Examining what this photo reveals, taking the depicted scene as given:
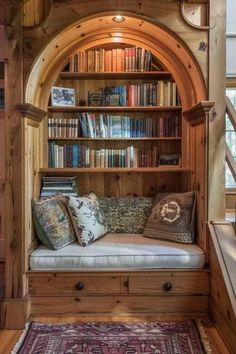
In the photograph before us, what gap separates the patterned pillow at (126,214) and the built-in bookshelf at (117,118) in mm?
224

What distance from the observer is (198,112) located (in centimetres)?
273

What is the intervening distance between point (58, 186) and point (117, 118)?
86 cm

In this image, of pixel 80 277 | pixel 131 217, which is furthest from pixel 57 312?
pixel 131 217

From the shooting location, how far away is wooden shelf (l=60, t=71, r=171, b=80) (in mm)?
3273

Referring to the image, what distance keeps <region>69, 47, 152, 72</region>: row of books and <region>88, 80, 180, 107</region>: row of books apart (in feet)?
0.58

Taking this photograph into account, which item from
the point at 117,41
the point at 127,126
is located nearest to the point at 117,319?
the point at 127,126

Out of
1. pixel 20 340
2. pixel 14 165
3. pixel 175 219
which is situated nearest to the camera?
pixel 20 340

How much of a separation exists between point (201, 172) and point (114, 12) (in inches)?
55.5

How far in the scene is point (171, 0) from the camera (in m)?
2.64

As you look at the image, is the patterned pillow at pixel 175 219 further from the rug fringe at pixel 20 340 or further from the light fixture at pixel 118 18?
the light fixture at pixel 118 18

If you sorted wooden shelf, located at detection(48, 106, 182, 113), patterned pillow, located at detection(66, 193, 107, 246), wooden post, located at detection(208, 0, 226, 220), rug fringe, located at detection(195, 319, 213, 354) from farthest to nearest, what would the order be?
wooden shelf, located at detection(48, 106, 182, 113) → patterned pillow, located at detection(66, 193, 107, 246) → wooden post, located at detection(208, 0, 226, 220) → rug fringe, located at detection(195, 319, 213, 354)

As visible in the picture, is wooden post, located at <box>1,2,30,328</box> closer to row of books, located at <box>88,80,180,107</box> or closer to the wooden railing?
row of books, located at <box>88,80,180,107</box>

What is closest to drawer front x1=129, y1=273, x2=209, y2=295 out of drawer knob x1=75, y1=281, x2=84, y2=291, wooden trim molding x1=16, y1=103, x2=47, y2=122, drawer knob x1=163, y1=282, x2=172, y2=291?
drawer knob x1=163, y1=282, x2=172, y2=291

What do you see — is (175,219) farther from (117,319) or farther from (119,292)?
(117,319)
